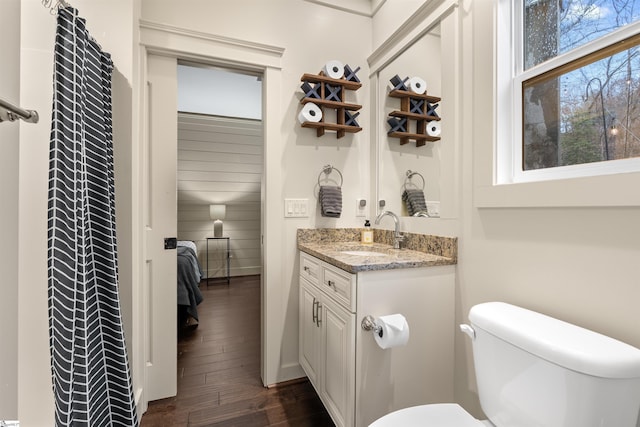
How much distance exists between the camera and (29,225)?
1144mm

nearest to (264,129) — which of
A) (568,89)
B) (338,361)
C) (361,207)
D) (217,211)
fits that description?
(361,207)

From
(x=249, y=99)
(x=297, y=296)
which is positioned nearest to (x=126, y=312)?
(x=297, y=296)

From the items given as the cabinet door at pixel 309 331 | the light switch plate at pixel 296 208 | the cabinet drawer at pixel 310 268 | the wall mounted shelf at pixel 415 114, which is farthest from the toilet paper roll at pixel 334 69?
the cabinet door at pixel 309 331

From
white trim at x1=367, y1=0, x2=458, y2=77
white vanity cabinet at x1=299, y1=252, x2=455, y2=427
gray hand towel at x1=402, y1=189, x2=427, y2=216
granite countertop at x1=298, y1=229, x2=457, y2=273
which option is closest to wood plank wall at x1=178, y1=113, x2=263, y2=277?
white trim at x1=367, y1=0, x2=458, y2=77

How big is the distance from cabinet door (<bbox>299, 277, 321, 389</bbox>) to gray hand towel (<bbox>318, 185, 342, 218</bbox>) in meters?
0.47

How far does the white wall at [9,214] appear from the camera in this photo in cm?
102

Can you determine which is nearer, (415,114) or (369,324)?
(369,324)

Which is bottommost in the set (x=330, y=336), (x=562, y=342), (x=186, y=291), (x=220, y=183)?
(x=186, y=291)

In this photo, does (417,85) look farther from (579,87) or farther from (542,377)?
(542,377)

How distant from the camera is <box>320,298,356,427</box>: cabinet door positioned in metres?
1.22

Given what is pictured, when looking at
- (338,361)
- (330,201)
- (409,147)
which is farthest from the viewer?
(330,201)

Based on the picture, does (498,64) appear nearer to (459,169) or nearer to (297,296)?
(459,169)

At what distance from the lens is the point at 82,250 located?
99cm

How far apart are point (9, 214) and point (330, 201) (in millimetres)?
1498
